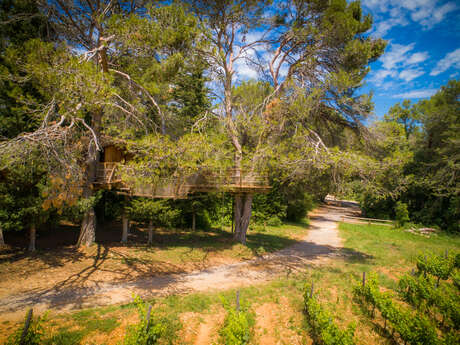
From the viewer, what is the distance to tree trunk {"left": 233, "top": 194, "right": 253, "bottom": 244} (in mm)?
15020

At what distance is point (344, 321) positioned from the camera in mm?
7406

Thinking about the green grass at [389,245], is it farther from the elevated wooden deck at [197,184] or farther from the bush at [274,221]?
the elevated wooden deck at [197,184]

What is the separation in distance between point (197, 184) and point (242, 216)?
458cm

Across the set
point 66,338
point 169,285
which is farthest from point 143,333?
point 169,285

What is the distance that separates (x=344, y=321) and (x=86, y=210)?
1259cm

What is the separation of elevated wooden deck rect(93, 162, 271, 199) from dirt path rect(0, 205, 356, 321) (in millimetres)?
4036

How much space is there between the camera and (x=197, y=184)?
1245 centimetres

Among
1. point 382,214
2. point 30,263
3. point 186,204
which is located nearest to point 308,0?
point 186,204

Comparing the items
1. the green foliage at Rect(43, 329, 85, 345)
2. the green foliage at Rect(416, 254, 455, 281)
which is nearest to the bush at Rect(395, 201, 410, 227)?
the green foliage at Rect(416, 254, 455, 281)

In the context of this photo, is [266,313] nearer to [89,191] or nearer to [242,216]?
[242,216]

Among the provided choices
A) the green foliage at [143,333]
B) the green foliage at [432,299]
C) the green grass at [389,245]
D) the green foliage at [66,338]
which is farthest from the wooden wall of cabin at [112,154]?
the green foliage at [432,299]

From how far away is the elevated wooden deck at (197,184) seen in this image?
11.7 m

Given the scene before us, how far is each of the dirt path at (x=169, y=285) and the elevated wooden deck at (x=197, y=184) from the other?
4.04 meters

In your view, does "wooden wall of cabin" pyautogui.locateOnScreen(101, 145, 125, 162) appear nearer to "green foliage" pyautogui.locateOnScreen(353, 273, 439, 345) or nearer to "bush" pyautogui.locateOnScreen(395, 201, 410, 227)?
"green foliage" pyautogui.locateOnScreen(353, 273, 439, 345)
